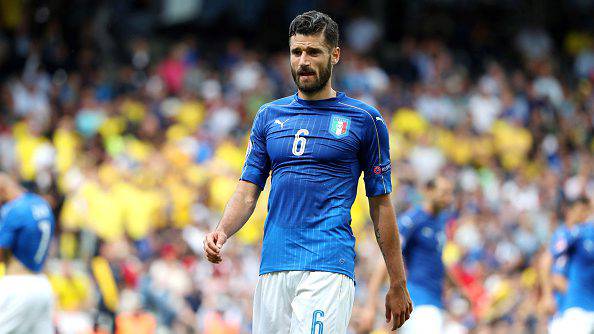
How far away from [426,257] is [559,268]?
126cm

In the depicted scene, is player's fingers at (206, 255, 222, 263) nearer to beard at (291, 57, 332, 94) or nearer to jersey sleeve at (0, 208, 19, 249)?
beard at (291, 57, 332, 94)

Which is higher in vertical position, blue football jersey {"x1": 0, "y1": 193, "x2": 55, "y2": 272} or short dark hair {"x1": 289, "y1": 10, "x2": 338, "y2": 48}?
short dark hair {"x1": 289, "y1": 10, "x2": 338, "y2": 48}

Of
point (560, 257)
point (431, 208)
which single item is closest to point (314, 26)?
point (431, 208)

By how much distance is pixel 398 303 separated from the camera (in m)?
5.67

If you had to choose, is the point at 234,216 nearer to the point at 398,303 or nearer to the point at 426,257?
the point at 398,303

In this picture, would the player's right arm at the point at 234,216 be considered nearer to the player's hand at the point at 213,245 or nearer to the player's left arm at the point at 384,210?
the player's hand at the point at 213,245

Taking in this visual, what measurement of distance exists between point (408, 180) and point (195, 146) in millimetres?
3616

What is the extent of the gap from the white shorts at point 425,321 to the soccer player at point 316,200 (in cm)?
423

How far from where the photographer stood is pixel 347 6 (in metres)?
24.6

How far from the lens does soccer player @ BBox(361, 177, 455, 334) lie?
32.8 feet

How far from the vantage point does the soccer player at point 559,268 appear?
32.7 ft

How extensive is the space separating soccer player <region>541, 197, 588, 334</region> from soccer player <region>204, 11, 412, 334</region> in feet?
15.2

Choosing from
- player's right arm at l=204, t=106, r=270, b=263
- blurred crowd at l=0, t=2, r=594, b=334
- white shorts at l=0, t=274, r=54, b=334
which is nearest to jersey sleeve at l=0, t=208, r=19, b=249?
white shorts at l=0, t=274, r=54, b=334

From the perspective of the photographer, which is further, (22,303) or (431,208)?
(431,208)
